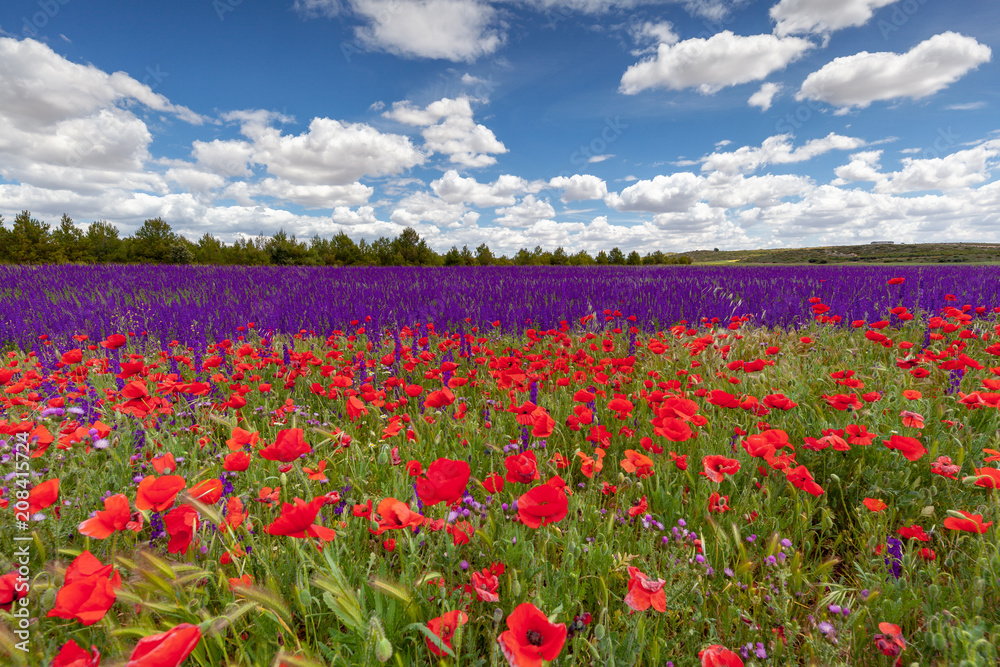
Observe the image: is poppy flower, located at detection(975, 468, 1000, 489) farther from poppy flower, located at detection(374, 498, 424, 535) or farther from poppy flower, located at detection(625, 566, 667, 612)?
poppy flower, located at detection(374, 498, 424, 535)

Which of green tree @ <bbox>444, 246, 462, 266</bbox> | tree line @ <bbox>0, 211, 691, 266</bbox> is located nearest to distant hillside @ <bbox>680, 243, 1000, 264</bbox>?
tree line @ <bbox>0, 211, 691, 266</bbox>

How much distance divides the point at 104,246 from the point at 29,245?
704cm

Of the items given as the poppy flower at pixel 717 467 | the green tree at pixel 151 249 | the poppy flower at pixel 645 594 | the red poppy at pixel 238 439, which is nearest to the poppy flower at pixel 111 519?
the red poppy at pixel 238 439

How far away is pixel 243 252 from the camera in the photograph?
3919 centimetres

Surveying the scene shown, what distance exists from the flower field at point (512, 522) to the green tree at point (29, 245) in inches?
1503

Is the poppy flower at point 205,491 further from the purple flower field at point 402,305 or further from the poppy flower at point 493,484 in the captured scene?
the purple flower field at point 402,305

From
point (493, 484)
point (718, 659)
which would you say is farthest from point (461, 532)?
point (718, 659)

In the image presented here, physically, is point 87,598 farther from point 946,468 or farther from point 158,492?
point 946,468

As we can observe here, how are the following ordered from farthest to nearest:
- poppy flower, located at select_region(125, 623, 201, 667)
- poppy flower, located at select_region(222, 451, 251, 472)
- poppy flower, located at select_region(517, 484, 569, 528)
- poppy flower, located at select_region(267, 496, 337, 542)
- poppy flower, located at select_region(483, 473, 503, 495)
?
poppy flower, located at select_region(483, 473, 503, 495) < poppy flower, located at select_region(222, 451, 251, 472) < poppy flower, located at select_region(517, 484, 569, 528) < poppy flower, located at select_region(267, 496, 337, 542) < poppy flower, located at select_region(125, 623, 201, 667)

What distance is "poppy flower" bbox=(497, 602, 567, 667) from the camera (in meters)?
0.65

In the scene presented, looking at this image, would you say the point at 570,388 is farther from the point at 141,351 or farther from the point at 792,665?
the point at 141,351

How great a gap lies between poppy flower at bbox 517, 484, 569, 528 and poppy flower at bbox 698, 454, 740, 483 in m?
0.60

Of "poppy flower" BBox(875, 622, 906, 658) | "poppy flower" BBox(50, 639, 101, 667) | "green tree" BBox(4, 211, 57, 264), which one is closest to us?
"poppy flower" BBox(50, 639, 101, 667)

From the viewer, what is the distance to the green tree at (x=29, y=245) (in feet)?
98.1
